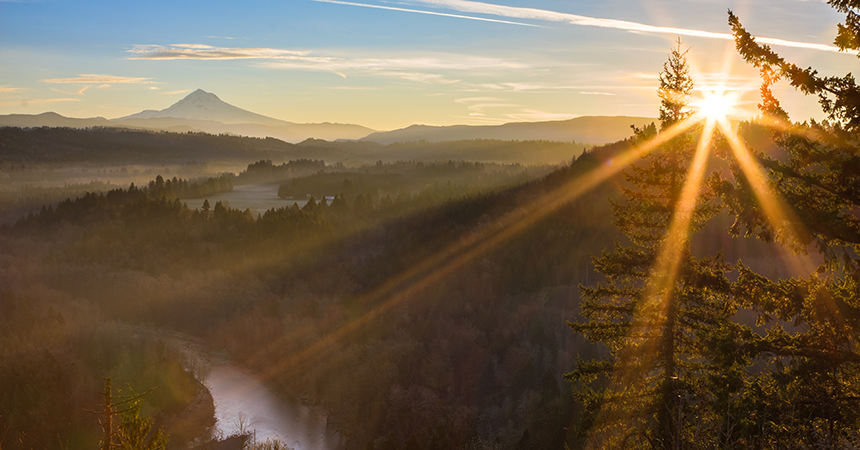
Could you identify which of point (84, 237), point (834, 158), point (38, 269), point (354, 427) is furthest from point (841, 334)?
point (84, 237)

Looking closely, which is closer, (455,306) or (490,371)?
(490,371)

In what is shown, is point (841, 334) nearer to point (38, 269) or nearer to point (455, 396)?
point (455, 396)

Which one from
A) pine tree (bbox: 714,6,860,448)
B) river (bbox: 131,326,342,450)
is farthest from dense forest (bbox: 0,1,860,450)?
river (bbox: 131,326,342,450)

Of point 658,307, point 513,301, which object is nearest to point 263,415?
point 513,301

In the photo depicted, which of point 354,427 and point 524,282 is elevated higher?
point 524,282

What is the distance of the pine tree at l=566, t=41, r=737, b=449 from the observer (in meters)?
16.8

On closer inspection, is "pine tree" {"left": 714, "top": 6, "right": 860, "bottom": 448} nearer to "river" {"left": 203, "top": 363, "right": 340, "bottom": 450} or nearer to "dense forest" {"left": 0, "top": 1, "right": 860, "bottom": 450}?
"dense forest" {"left": 0, "top": 1, "right": 860, "bottom": 450}

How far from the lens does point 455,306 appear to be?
320 ft

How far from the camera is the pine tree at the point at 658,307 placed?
16.8 metres

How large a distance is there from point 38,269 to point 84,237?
24703 millimetres

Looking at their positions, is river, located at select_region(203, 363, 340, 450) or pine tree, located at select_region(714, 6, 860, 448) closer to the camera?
pine tree, located at select_region(714, 6, 860, 448)

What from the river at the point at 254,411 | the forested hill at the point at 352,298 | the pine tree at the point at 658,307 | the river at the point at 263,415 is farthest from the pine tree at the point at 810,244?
the river at the point at 263,415

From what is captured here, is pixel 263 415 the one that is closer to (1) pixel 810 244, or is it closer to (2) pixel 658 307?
(2) pixel 658 307

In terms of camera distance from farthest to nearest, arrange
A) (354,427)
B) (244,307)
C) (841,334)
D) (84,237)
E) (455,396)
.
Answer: (84,237), (244,307), (455,396), (354,427), (841,334)
